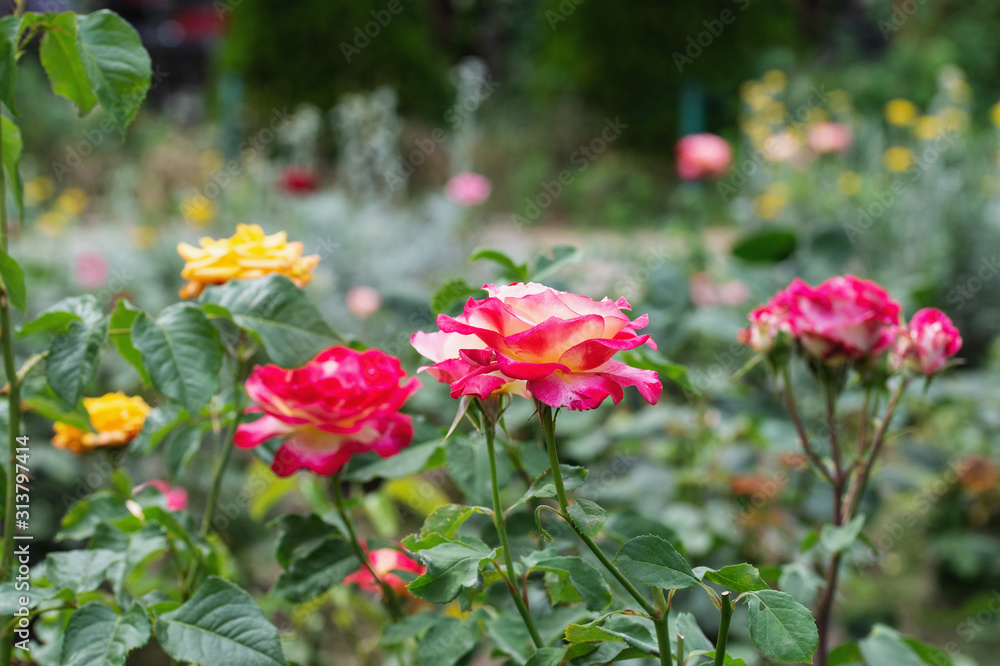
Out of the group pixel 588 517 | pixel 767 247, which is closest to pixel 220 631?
pixel 588 517

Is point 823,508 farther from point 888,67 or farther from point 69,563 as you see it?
point 888,67

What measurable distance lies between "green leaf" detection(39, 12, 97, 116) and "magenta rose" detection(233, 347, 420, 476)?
27 cm

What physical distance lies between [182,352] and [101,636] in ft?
0.69

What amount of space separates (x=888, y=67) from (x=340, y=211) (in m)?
7.29

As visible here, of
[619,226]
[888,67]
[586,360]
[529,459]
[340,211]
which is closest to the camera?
[586,360]

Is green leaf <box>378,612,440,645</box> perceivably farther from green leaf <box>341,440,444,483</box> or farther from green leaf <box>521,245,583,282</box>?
green leaf <box>521,245,583,282</box>

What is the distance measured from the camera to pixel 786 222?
376 centimetres

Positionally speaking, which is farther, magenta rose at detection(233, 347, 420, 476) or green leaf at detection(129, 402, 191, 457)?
green leaf at detection(129, 402, 191, 457)

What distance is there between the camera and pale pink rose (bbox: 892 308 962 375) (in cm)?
83

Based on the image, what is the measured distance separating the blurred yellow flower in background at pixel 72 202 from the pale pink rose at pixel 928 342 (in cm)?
439

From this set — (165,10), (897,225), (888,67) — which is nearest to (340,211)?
(897,225)

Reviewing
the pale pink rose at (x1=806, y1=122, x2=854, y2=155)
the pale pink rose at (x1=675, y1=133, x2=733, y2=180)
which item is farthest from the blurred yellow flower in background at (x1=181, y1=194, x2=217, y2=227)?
the pale pink rose at (x1=806, y1=122, x2=854, y2=155)

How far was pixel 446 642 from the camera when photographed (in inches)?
24.7

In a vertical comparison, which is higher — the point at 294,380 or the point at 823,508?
the point at 294,380
